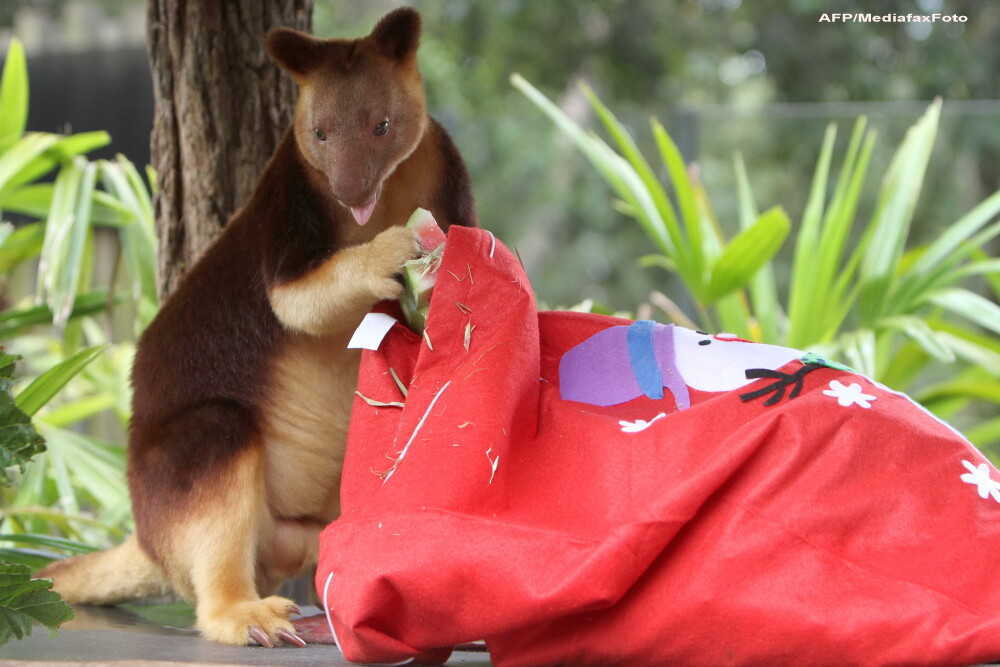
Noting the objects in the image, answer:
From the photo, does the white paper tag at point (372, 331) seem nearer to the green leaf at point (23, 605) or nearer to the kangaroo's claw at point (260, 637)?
the kangaroo's claw at point (260, 637)

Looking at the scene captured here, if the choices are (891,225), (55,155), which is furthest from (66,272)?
(891,225)

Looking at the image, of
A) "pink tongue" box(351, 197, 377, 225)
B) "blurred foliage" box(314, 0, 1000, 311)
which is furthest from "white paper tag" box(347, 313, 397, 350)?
"blurred foliage" box(314, 0, 1000, 311)

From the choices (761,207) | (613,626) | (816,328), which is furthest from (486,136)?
(613,626)

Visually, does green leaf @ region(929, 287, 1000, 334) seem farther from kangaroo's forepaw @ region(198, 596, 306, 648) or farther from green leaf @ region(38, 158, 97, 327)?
green leaf @ region(38, 158, 97, 327)

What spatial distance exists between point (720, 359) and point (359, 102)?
100 centimetres

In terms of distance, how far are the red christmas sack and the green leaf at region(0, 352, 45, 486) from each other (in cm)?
71

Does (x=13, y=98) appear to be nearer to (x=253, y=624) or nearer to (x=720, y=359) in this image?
(x=253, y=624)

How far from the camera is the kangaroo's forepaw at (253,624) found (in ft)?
6.74

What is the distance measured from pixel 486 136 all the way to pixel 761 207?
2.07 m

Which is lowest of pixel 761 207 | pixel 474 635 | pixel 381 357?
pixel 761 207

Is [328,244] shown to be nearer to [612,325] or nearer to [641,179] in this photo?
[612,325]

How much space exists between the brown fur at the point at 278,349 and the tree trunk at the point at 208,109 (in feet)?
2.01

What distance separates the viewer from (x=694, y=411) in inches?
68.4

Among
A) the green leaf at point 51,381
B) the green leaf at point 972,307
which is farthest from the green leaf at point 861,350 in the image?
the green leaf at point 51,381
